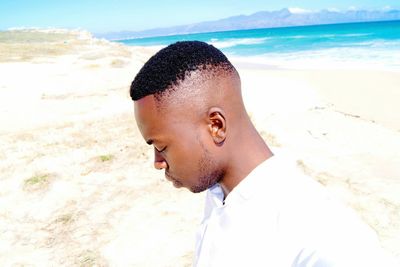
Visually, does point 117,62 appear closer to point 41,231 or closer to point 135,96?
point 41,231

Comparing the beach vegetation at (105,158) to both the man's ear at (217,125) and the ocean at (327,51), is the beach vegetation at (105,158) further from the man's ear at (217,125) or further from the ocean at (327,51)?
the ocean at (327,51)

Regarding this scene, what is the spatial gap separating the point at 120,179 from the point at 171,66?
443cm

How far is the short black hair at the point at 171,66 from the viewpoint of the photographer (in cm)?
155

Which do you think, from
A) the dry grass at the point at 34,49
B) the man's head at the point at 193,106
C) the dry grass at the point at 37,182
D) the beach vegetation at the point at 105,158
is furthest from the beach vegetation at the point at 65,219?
the dry grass at the point at 34,49

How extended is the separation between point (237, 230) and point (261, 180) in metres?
0.21

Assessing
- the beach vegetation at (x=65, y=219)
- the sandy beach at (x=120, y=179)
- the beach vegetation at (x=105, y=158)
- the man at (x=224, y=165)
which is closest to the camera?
the man at (x=224, y=165)

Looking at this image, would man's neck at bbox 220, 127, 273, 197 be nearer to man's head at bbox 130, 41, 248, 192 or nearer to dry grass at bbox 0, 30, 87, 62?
man's head at bbox 130, 41, 248, 192

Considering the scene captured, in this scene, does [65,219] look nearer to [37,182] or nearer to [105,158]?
[37,182]

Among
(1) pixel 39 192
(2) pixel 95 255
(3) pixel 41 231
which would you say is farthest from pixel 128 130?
(2) pixel 95 255

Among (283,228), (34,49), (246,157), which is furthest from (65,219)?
(34,49)

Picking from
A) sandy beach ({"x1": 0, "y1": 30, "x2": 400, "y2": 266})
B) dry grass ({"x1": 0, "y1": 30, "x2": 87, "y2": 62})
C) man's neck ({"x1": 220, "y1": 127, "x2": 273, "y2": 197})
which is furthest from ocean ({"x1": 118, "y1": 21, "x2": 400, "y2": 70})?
man's neck ({"x1": 220, "y1": 127, "x2": 273, "y2": 197})

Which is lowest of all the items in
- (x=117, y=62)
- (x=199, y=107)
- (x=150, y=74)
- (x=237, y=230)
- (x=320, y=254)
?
(x=117, y=62)

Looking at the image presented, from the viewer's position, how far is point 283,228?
47.0 inches

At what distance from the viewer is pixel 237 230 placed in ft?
4.47
